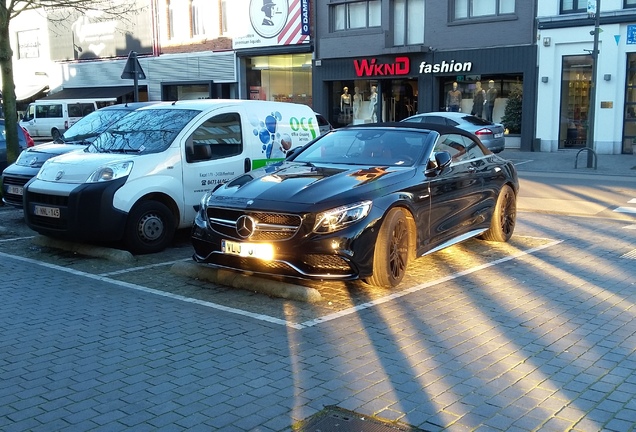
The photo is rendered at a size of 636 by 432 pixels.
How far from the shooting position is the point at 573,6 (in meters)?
23.7

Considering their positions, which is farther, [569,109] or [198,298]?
[569,109]

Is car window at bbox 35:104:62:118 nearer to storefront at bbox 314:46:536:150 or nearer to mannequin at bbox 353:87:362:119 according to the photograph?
storefront at bbox 314:46:536:150

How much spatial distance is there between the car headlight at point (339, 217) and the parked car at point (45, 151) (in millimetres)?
5889

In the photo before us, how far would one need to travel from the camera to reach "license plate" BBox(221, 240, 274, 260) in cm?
641

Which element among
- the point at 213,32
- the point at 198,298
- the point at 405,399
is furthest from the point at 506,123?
the point at 405,399

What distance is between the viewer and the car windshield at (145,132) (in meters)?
8.84

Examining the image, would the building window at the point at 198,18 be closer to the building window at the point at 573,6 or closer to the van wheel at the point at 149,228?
the building window at the point at 573,6

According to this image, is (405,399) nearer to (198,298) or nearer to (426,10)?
(198,298)

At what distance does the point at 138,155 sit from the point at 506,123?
794 inches

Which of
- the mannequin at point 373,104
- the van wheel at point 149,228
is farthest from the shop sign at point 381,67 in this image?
the van wheel at point 149,228

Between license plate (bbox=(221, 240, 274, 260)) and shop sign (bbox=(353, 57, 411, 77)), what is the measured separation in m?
22.8

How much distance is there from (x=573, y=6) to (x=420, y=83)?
6593 millimetres

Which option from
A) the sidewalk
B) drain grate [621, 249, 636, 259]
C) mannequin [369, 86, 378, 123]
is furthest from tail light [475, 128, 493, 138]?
drain grate [621, 249, 636, 259]

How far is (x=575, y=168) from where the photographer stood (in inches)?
763
